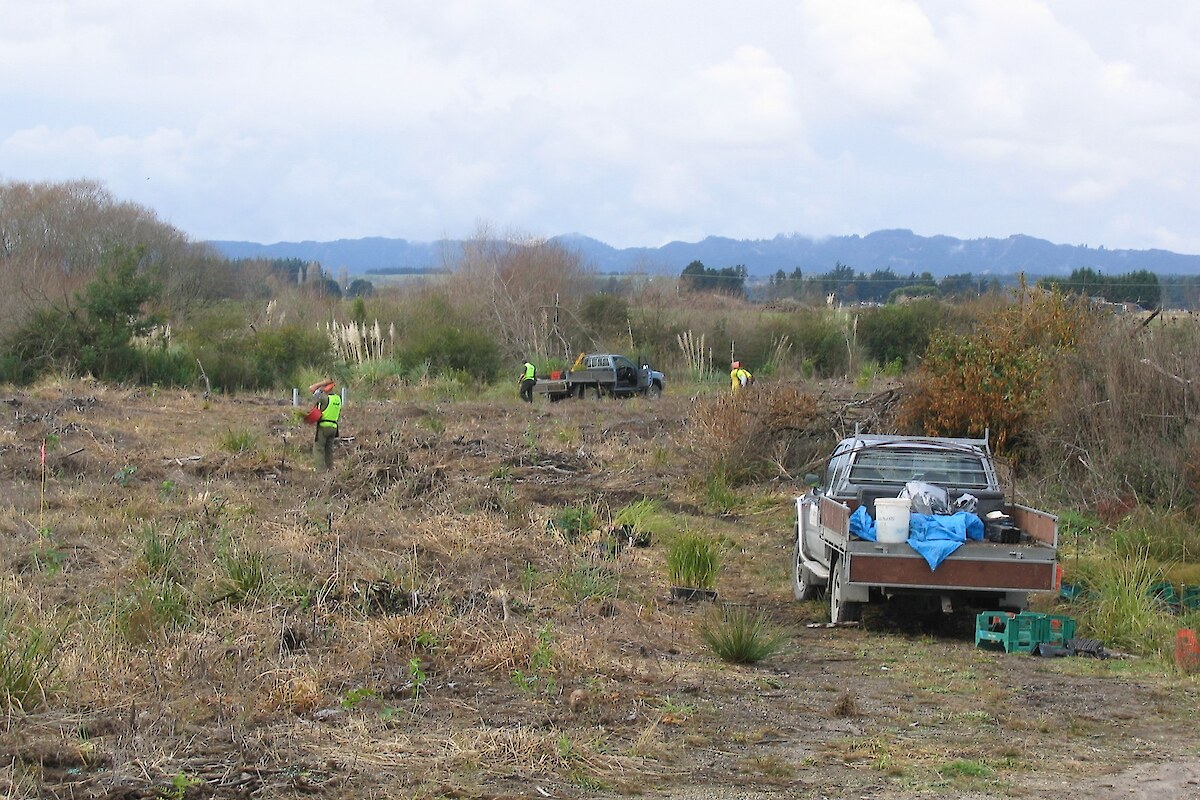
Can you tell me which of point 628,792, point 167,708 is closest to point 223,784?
point 167,708

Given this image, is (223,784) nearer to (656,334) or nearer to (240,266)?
(656,334)

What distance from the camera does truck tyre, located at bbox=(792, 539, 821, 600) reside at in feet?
40.8

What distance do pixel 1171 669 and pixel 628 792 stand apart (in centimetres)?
507

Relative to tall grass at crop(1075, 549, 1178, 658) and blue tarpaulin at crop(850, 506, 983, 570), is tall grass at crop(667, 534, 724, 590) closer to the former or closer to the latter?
blue tarpaulin at crop(850, 506, 983, 570)

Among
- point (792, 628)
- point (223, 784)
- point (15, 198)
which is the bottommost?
point (792, 628)

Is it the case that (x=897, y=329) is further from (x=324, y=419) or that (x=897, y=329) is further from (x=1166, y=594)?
(x=1166, y=594)

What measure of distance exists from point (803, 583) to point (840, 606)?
1.60 metres

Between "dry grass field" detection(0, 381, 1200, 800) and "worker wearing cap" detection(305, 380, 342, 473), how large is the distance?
12.3 ft

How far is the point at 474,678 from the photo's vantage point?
8.13 m

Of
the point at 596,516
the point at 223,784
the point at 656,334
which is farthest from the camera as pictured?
the point at 656,334

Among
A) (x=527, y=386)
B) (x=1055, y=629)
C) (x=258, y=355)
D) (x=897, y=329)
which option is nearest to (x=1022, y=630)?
(x=1055, y=629)

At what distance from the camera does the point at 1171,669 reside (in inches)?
366

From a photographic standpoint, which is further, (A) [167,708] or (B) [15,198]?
(B) [15,198]

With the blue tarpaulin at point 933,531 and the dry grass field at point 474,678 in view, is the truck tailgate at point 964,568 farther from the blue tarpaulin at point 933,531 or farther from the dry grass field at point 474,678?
the dry grass field at point 474,678
